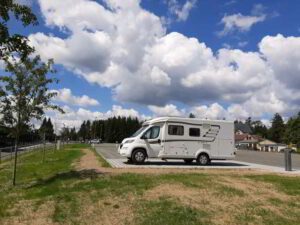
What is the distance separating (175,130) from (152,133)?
4.01ft

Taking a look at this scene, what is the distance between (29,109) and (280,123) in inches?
6107

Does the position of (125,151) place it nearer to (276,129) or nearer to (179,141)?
(179,141)

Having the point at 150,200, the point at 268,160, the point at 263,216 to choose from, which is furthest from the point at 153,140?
the point at 268,160

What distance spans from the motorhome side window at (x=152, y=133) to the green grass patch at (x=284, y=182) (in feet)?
23.2

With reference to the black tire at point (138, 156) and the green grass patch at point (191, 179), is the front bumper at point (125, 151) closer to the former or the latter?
the black tire at point (138, 156)

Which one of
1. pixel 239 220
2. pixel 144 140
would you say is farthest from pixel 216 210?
pixel 144 140

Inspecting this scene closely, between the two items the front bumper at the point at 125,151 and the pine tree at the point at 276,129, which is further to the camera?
the pine tree at the point at 276,129

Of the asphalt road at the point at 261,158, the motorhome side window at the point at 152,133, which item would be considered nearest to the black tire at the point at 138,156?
the motorhome side window at the point at 152,133

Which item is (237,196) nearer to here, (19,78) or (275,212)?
(275,212)

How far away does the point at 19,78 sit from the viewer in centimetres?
1534

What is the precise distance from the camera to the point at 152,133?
71.3 ft

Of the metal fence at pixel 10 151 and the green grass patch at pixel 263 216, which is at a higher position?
A: the metal fence at pixel 10 151

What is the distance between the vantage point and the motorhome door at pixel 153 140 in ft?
Answer: 70.6

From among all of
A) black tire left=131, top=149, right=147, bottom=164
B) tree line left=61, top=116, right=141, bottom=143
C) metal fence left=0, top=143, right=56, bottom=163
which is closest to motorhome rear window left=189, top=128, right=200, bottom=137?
black tire left=131, top=149, right=147, bottom=164
